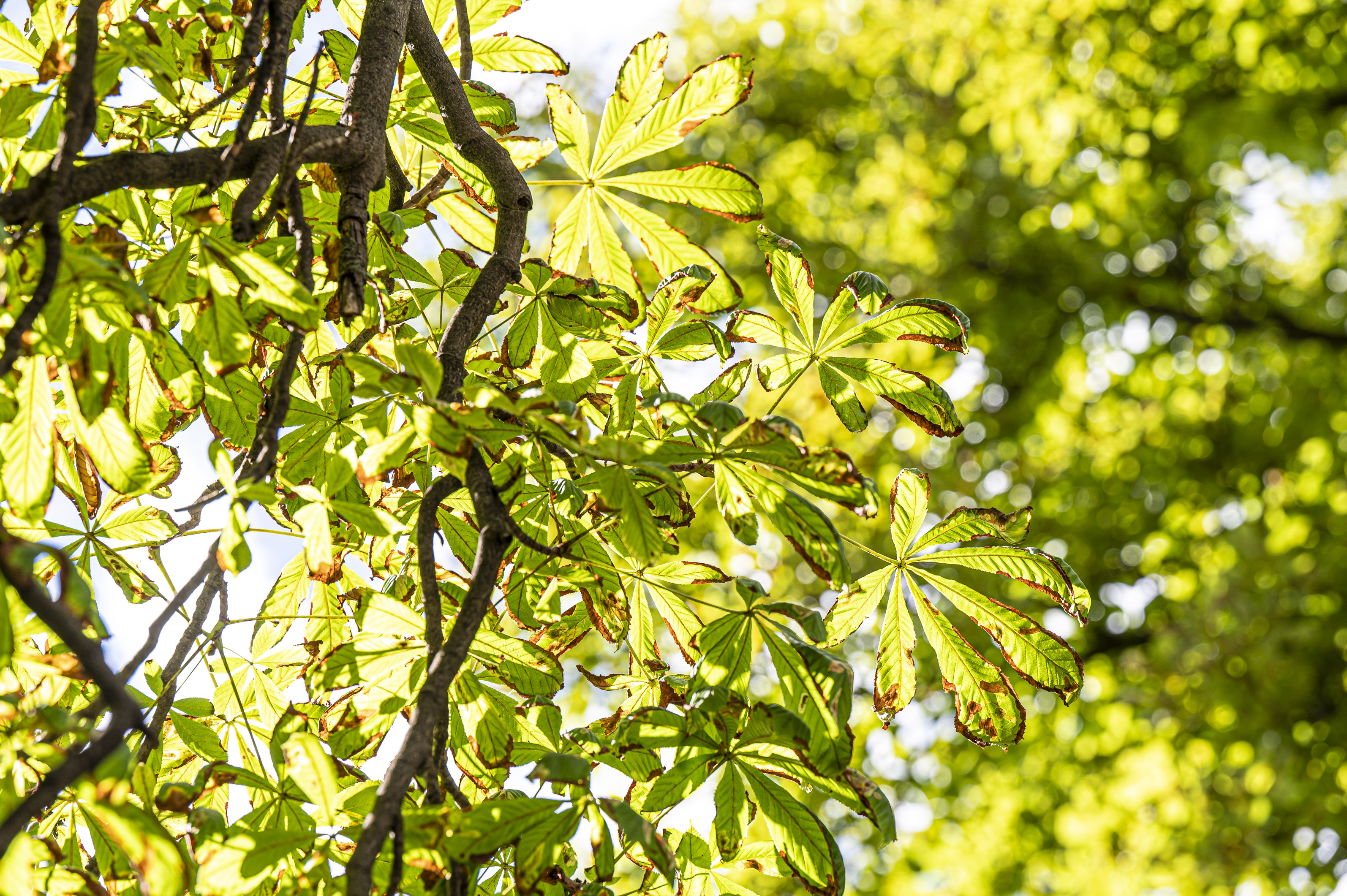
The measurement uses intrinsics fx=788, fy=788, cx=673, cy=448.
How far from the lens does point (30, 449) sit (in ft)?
2.16

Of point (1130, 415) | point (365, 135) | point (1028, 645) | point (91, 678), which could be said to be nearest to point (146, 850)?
point (91, 678)

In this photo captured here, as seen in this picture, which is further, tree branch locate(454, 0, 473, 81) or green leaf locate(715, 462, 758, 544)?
tree branch locate(454, 0, 473, 81)

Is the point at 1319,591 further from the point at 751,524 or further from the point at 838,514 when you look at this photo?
the point at 751,524

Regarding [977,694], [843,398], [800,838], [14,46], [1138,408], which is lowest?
[1138,408]

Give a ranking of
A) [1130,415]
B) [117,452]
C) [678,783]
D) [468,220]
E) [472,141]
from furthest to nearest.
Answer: [1130,415] < [468,220] < [472,141] < [678,783] < [117,452]

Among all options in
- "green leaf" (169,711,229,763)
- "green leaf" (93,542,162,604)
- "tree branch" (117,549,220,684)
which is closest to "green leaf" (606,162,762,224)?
"tree branch" (117,549,220,684)

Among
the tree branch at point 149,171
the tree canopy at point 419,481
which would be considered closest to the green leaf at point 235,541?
the tree canopy at point 419,481

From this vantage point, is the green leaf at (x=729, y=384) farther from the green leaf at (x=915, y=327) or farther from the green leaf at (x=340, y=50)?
the green leaf at (x=340, y=50)

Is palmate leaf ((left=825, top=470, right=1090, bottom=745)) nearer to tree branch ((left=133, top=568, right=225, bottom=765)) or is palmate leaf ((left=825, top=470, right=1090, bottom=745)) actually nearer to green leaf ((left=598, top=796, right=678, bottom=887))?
green leaf ((left=598, top=796, right=678, bottom=887))

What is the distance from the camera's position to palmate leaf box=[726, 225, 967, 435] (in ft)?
3.33

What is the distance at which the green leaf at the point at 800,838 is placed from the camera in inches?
33.4

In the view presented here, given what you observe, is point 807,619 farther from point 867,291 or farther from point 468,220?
point 468,220

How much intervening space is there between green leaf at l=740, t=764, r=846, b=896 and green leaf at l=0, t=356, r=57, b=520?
2.37 ft

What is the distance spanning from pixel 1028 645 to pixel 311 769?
82cm
